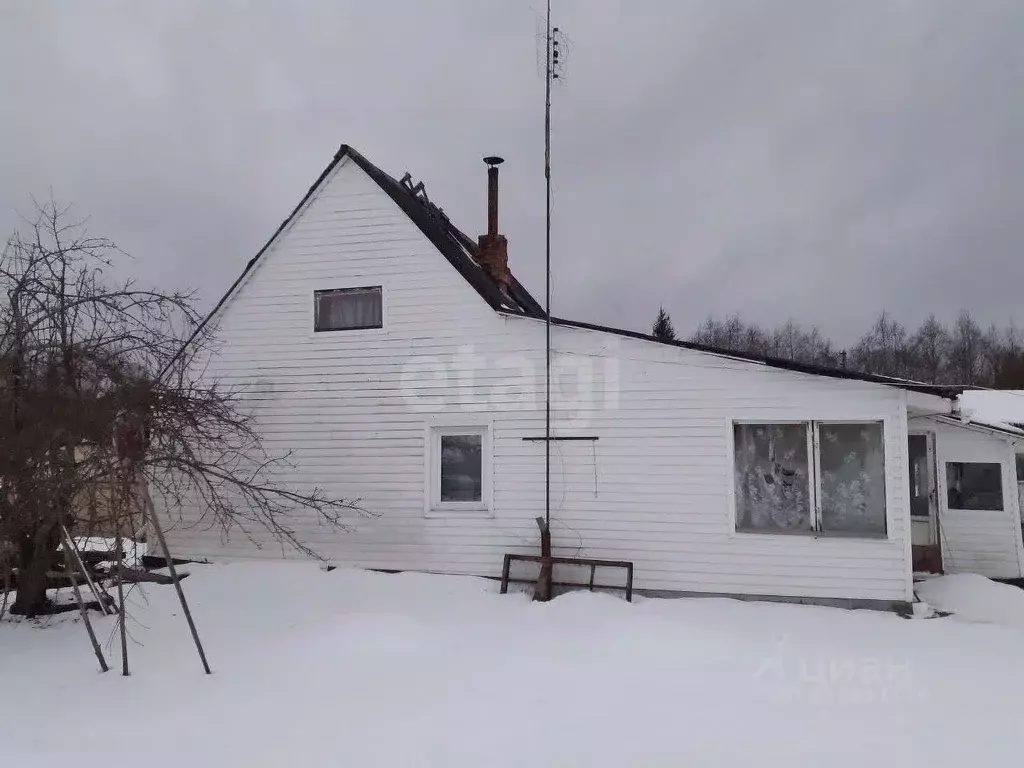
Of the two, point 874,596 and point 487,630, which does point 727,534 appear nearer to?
point 874,596

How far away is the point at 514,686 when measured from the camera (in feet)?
21.9

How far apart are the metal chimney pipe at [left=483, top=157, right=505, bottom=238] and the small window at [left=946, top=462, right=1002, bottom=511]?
9073 millimetres

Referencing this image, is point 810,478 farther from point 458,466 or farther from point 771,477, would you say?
point 458,466

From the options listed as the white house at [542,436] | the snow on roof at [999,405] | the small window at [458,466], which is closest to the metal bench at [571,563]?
the white house at [542,436]

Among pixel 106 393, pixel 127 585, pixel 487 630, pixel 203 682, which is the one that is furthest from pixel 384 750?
pixel 127 585

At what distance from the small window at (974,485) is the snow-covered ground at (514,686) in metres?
4.59

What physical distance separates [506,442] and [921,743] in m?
6.32

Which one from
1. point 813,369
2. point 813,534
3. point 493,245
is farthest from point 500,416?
point 813,534

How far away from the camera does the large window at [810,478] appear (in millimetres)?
9711

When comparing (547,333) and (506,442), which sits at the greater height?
(547,333)

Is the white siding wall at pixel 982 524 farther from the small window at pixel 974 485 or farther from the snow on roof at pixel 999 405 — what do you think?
the snow on roof at pixel 999 405

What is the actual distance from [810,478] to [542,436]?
3.60 metres

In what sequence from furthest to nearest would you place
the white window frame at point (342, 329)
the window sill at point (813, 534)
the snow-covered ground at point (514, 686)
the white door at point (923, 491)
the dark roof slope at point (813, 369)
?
the white door at point (923, 491), the white window frame at point (342, 329), the window sill at point (813, 534), the dark roof slope at point (813, 369), the snow-covered ground at point (514, 686)

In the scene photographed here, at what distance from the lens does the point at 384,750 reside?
5309 millimetres
